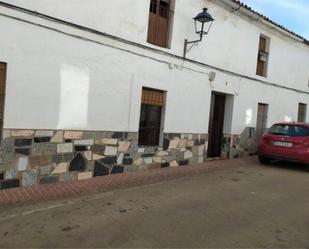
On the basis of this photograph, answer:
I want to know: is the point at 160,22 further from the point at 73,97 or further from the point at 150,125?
the point at 73,97

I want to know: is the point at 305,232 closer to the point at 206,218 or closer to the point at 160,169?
the point at 206,218

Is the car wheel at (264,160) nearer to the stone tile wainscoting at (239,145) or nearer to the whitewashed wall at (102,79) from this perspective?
the stone tile wainscoting at (239,145)

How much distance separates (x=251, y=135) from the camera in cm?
1196

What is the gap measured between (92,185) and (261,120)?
8150 mm

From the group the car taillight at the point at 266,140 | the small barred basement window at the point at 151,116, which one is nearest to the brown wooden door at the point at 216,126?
the car taillight at the point at 266,140

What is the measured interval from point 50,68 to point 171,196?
10.5 feet

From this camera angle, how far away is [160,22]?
833 centimetres

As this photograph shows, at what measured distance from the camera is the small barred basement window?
8.12 m

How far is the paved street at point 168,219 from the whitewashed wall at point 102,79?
1.70 metres

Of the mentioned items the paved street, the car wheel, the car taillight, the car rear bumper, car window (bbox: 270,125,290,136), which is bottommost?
the paved street

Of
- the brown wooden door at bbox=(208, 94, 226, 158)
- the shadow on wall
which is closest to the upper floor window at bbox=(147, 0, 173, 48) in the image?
the shadow on wall

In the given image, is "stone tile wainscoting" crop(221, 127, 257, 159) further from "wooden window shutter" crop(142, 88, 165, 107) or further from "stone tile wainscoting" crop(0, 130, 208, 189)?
"wooden window shutter" crop(142, 88, 165, 107)

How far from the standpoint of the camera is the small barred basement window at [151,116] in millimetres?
8125

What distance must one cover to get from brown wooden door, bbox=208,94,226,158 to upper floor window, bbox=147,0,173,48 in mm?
3133
